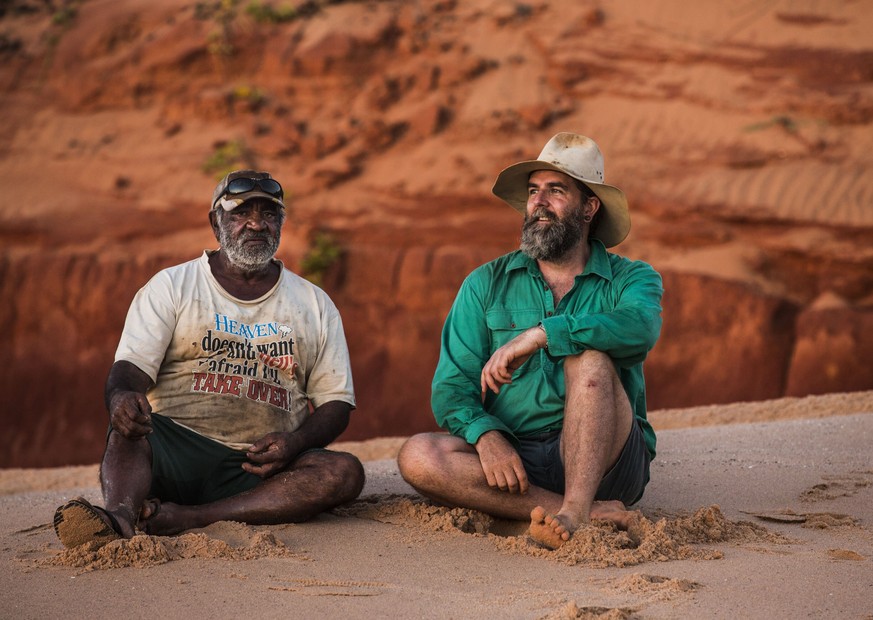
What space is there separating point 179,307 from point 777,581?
264 centimetres

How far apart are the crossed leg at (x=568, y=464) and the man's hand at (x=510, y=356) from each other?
15cm

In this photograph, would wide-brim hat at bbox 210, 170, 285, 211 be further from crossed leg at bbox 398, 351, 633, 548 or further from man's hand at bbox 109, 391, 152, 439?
crossed leg at bbox 398, 351, 633, 548

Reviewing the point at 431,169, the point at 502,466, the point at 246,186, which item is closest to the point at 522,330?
the point at 502,466


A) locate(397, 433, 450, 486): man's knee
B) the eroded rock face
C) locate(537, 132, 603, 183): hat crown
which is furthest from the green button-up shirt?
the eroded rock face

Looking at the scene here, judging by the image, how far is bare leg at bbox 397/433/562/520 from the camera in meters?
4.45

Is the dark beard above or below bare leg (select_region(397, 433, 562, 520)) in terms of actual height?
above

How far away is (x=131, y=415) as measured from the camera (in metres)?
4.16

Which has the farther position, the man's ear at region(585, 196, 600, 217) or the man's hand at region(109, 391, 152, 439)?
the man's ear at region(585, 196, 600, 217)

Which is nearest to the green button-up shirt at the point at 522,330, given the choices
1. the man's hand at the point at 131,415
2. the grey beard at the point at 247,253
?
the grey beard at the point at 247,253

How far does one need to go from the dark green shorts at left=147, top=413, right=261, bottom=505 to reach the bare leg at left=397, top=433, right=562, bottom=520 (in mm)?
731

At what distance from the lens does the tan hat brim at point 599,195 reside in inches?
193

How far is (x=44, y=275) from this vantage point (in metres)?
14.2

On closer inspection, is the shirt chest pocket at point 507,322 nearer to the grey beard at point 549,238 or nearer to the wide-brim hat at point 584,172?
the grey beard at point 549,238

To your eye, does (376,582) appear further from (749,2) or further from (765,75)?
(749,2)
